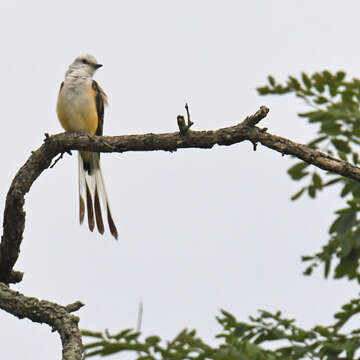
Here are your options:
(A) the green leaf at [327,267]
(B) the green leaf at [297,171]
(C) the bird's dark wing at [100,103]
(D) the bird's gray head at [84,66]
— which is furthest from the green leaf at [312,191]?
(D) the bird's gray head at [84,66]

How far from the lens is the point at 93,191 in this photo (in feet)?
24.4

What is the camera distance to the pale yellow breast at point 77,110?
8000 millimetres

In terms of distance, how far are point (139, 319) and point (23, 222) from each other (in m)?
1.31

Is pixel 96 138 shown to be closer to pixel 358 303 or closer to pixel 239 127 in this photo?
pixel 239 127

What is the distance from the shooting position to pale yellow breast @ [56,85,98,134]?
26.2ft

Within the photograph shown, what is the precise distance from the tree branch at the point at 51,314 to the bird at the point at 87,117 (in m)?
1.88

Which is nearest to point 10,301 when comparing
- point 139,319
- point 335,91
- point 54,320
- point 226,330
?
point 54,320

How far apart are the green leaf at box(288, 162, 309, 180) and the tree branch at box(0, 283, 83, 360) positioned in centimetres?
227

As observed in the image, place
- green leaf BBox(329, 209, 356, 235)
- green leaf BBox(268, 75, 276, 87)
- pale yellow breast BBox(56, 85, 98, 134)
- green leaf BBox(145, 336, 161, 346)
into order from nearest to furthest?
green leaf BBox(145, 336, 161, 346), green leaf BBox(329, 209, 356, 235), green leaf BBox(268, 75, 276, 87), pale yellow breast BBox(56, 85, 98, 134)

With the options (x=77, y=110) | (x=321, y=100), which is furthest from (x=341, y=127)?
(x=77, y=110)

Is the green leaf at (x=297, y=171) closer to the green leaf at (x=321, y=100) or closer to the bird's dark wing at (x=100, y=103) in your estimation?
the green leaf at (x=321, y=100)

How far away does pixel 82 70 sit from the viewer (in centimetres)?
875

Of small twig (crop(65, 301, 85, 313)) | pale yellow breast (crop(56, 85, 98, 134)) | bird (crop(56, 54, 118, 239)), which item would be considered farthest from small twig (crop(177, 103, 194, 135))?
pale yellow breast (crop(56, 85, 98, 134))

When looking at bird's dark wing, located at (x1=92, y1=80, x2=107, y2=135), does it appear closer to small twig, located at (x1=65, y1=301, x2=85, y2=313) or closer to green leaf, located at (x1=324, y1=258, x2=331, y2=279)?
green leaf, located at (x1=324, y1=258, x2=331, y2=279)
